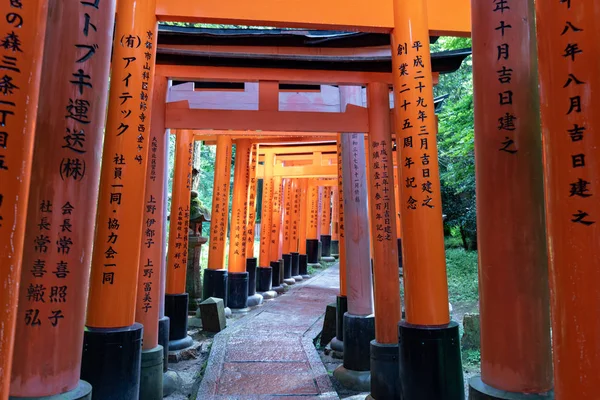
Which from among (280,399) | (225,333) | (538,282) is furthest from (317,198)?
(538,282)

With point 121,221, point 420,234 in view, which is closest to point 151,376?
point 121,221

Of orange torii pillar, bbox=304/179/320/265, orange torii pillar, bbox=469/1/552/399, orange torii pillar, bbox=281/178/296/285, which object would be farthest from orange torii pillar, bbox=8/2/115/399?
orange torii pillar, bbox=304/179/320/265

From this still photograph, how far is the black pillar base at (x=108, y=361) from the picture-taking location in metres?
3.17

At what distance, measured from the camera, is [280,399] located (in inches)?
175

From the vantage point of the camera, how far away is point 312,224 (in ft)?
64.3

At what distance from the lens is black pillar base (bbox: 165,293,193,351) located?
6785 mm

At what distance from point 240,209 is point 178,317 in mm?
3715

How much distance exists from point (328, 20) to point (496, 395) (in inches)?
135

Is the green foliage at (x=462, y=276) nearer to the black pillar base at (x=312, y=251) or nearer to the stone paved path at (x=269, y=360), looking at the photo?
the stone paved path at (x=269, y=360)

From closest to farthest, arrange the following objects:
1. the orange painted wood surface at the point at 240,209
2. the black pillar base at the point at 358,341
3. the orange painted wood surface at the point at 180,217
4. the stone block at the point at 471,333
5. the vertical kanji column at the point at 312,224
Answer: the black pillar base at the point at 358,341, the stone block at the point at 471,333, the orange painted wood surface at the point at 180,217, the orange painted wood surface at the point at 240,209, the vertical kanji column at the point at 312,224

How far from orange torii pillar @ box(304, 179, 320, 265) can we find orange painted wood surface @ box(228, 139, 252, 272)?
864 cm

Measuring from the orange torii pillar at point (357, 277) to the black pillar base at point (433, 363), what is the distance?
6.08 ft

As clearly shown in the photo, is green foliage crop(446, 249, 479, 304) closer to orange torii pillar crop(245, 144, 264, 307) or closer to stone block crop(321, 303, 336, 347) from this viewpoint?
stone block crop(321, 303, 336, 347)

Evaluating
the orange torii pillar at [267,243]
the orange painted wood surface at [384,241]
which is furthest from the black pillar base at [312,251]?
the orange painted wood surface at [384,241]
